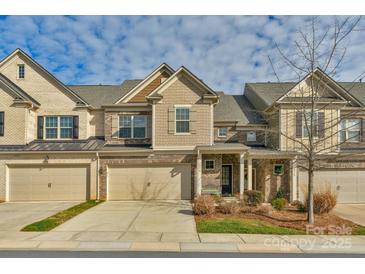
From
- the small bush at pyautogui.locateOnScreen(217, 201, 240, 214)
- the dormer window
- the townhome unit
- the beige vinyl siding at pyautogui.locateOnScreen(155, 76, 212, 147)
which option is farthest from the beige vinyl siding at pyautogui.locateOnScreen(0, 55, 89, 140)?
the small bush at pyautogui.locateOnScreen(217, 201, 240, 214)

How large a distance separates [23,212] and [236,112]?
15.2 m

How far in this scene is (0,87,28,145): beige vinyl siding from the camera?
51.8 feet

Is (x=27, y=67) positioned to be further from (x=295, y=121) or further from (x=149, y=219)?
(x=295, y=121)

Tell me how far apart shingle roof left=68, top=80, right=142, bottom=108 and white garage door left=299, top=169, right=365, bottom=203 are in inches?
575

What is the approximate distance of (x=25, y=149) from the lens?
50.0 feet

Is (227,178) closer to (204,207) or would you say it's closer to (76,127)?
(204,207)

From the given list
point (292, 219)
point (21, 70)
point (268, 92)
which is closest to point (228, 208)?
point (292, 219)

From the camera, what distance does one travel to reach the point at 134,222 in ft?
31.8

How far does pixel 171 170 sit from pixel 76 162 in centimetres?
615

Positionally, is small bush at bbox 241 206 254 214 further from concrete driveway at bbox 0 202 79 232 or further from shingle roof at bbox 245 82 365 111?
concrete driveway at bbox 0 202 79 232

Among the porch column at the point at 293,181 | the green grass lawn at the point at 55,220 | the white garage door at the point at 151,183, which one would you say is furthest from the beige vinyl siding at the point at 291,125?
A: the green grass lawn at the point at 55,220

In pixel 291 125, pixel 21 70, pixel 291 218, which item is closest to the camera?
pixel 291 218

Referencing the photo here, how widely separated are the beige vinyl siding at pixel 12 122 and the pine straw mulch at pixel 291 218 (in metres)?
13.2

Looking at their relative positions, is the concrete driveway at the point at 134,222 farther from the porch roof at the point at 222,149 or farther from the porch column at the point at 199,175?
the porch roof at the point at 222,149
